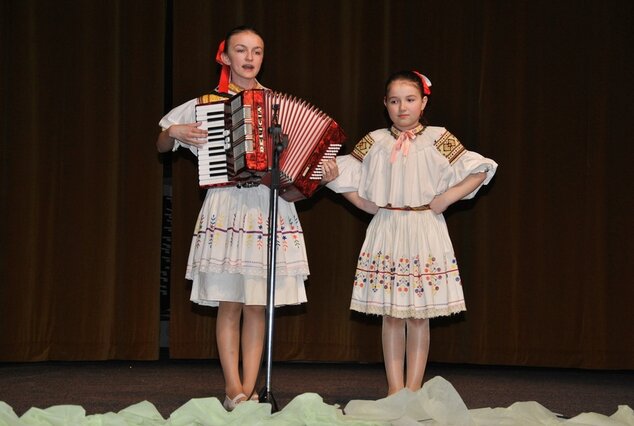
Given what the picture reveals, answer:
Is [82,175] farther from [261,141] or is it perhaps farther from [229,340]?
[261,141]

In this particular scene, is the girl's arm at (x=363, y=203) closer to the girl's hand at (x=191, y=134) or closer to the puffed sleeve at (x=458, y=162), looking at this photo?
the puffed sleeve at (x=458, y=162)

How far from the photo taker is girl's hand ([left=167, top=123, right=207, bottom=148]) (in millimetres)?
3436

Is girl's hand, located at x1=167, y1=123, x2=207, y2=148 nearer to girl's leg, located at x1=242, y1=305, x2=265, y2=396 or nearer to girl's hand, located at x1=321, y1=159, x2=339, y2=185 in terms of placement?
girl's hand, located at x1=321, y1=159, x2=339, y2=185

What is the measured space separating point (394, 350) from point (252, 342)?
60 centimetres

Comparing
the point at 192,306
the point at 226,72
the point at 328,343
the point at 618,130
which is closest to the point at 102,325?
the point at 192,306

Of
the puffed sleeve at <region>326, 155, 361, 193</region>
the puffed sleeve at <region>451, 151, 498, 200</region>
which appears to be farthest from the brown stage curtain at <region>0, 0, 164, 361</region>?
the puffed sleeve at <region>451, 151, 498, 200</region>

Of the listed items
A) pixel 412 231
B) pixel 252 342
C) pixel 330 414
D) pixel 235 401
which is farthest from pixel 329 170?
pixel 330 414

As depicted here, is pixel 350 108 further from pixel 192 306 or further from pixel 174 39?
pixel 192 306

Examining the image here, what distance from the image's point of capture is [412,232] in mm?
3766

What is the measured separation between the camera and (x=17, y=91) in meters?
5.21

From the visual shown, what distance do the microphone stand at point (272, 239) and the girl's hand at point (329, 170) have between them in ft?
1.08

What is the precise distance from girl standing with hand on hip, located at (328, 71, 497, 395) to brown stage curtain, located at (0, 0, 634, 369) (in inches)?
59.7

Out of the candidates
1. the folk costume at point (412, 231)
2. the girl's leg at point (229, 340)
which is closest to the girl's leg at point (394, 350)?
the folk costume at point (412, 231)

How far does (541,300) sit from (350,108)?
1594 mm
